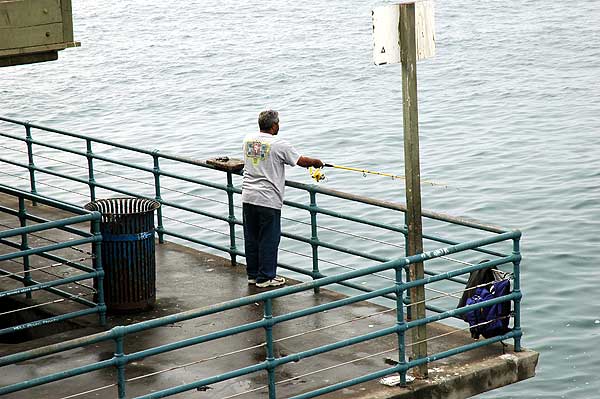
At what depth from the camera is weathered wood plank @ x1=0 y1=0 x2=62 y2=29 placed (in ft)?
35.8

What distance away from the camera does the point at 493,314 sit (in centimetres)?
1001

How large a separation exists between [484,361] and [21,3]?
5.24m

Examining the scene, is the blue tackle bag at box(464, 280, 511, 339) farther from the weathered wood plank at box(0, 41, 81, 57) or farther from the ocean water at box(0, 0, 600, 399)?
the ocean water at box(0, 0, 600, 399)

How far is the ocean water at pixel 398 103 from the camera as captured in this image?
66.8 ft

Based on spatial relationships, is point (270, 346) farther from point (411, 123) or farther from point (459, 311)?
point (411, 123)

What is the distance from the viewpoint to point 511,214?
23.1m

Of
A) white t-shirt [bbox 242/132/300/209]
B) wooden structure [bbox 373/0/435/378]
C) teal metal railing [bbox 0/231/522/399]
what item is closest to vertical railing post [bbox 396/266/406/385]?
teal metal railing [bbox 0/231/522/399]

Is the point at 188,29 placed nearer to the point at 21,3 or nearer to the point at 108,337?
the point at 21,3

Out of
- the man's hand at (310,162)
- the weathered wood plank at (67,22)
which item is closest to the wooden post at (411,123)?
the man's hand at (310,162)

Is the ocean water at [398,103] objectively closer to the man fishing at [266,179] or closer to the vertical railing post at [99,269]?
the man fishing at [266,179]

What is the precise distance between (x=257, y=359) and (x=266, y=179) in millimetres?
1939

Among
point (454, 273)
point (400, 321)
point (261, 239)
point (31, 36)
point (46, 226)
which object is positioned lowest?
point (400, 321)

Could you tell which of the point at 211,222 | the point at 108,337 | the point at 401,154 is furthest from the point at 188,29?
the point at 108,337

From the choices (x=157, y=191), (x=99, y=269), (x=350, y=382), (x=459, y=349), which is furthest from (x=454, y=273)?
(x=157, y=191)
